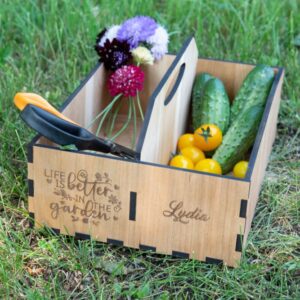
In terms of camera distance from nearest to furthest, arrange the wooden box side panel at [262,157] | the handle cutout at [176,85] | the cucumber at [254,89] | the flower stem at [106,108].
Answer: the wooden box side panel at [262,157] < the handle cutout at [176,85] < the flower stem at [106,108] < the cucumber at [254,89]

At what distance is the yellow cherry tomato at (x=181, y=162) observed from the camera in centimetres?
222

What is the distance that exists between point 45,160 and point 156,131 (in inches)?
11.7

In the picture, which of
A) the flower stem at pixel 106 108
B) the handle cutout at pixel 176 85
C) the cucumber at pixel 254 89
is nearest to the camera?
the handle cutout at pixel 176 85

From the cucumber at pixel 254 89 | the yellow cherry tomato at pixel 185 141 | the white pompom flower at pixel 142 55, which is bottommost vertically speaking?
the yellow cherry tomato at pixel 185 141

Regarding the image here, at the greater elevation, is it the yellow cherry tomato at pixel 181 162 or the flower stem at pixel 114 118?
the flower stem at pixel 114 118

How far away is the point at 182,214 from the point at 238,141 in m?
0.48

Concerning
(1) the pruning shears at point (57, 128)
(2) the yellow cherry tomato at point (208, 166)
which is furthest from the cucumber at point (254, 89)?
(1) the pruning shears at point (57, 128)

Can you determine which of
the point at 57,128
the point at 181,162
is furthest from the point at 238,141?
the point at 57,128

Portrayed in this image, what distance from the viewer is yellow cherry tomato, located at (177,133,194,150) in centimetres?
238

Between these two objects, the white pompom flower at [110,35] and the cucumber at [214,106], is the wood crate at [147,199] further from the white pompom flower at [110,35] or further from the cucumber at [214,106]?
the white pompom flower at [110,35]

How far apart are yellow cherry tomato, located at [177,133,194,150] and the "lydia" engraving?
0.49m

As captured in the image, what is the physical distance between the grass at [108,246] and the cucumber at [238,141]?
120mm

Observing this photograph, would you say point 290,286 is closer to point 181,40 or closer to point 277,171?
point 277,171

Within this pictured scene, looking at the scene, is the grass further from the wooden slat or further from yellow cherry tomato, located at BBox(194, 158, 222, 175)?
the wooden slat
